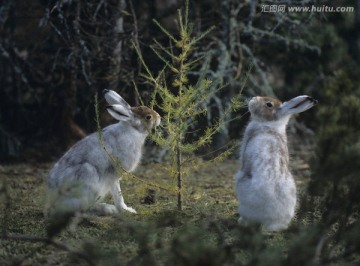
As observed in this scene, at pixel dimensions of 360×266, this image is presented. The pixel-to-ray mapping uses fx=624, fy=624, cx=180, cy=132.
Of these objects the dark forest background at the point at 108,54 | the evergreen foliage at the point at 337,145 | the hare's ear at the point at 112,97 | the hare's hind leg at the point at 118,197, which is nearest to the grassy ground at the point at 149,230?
the hare's hind leg at the point at 118,197

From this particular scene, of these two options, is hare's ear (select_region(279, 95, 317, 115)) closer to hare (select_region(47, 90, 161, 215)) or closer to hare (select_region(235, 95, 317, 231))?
hare (select_region(235, 95, 317, 231))

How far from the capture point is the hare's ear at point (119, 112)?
5.30 m

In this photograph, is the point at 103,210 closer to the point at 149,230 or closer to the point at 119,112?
the point at 119,112

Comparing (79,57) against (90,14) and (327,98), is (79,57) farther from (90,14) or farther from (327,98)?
(327,98)

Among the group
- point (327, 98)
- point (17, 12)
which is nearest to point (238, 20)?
point (17, 12)

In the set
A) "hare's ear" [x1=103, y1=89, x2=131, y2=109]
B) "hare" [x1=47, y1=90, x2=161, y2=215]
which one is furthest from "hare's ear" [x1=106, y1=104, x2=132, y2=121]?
"hare's ear" [x1=103, y1=89, x2=131, y2=109]

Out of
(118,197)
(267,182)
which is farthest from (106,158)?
(267,182)

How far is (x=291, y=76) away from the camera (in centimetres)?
966

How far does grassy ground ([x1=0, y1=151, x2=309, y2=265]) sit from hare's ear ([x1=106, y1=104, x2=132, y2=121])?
534mm

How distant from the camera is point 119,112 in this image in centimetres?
537

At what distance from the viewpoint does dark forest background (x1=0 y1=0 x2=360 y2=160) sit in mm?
7723

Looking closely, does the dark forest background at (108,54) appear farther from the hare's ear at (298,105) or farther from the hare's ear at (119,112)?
the hare's ear at (298,105)

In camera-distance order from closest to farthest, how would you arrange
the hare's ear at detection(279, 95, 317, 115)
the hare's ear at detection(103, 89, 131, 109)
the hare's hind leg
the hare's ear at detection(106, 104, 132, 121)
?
the hare's ear at detection(279, 95, 317, 115), the hare's ear at detection(106, 104, 132, 121), the hare's hind leg, the hare's ear at detection(103, 89, 131, 109)

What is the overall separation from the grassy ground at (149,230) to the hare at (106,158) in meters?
0.21
